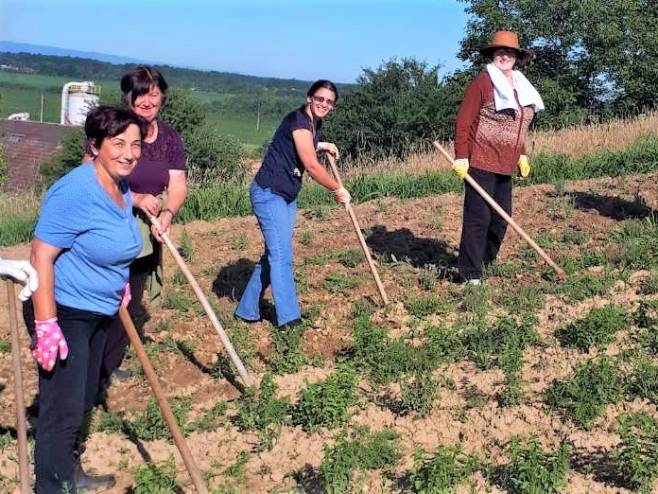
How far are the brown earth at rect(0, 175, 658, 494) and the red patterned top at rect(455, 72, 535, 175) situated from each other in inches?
39.1

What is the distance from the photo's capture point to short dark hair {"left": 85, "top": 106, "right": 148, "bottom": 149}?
3.00 metres

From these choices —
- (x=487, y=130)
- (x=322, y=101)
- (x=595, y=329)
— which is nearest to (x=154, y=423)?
(x=322, y=101)

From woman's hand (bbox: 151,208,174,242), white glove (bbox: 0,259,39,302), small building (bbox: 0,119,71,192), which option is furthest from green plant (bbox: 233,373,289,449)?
small building (bbox: 0,119,71,192)

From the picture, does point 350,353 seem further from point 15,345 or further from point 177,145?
point 15,345

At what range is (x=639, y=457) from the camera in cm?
315

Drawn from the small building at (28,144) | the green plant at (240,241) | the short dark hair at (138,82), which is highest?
the short dark hair at (138,82)

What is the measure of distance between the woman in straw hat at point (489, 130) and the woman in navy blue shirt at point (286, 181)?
108 cm

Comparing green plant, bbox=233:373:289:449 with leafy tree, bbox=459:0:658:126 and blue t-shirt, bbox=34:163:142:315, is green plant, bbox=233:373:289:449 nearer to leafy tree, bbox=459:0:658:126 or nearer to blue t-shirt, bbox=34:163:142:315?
blue t-shirt, bbox=34:163:142:315

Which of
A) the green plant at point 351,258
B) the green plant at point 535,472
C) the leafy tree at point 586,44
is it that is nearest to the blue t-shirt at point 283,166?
the green plant at point 351,258

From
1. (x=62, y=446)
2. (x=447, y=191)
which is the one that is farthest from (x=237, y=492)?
(x=447, y=191)

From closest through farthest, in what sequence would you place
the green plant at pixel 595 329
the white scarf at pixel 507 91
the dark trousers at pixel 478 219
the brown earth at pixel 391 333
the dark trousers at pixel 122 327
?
the brown earth at pixel 391 333 < the dark trousers at pixel 122 327 < the green plant at pixel 595 329 < the white scarf at pixel 507 91 < the dark trousers at pixel 478 219

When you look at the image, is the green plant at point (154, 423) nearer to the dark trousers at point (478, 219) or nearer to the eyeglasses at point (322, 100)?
the eyeglasses at point (322, 100)

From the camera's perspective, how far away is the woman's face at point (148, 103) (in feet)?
13.0

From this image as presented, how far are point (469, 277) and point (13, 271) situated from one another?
374cm
